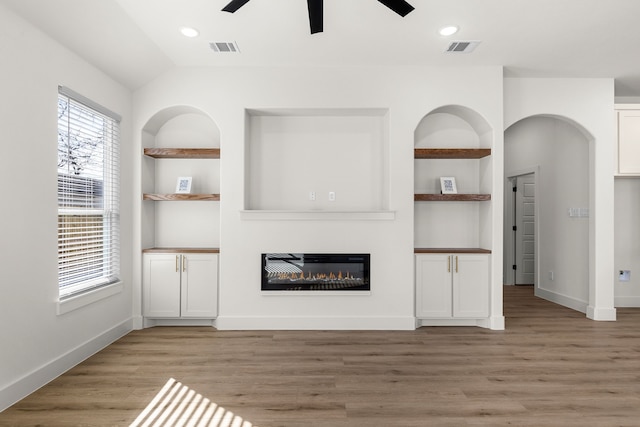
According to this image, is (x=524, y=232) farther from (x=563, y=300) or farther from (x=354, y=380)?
(x=354, y=380)

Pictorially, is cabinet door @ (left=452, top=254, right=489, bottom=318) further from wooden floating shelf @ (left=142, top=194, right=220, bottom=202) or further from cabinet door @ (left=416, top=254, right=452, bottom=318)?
wooden floating shelf @ (left=142, top=194, right=220, bottom=202)

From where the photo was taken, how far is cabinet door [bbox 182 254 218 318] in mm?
3900

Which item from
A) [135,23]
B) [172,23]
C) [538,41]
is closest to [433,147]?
[538,41]

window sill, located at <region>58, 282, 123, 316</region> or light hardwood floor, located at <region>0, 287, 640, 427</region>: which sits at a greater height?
window sill, located at <region>58, 282, 123, 316</region>

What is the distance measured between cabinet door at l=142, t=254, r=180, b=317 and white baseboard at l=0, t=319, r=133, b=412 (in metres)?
0.38

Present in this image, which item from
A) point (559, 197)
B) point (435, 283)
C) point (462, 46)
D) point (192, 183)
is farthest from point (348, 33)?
point (559, 197)

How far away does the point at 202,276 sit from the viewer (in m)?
3.90

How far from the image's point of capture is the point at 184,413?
229cm

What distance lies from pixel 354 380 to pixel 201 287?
6.59 feet

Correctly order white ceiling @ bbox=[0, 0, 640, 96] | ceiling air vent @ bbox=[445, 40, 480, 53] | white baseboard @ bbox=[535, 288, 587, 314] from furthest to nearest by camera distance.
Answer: white baseboard @ bbox=[535, 288, 587, 314], ceiling air vent @ bbox=[445, 40, 480, 53], white ceiling @ bbox=[0, 0, 640, 96]

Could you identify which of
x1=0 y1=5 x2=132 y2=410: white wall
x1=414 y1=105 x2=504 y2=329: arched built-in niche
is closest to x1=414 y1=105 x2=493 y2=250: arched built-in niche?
x1=414 y1=105 x2=504 y2=329: arched built-in niche

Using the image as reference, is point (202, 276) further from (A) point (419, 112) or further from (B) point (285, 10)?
(A) point (419, 112)

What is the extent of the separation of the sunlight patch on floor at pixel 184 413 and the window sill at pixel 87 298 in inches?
42.5

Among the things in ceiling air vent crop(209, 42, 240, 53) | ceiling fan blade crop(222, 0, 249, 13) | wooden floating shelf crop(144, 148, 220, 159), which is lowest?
wooden floating shelf crop(144, 148, 220, 159)
